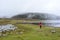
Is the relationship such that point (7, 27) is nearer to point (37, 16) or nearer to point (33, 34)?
point (33, 34)

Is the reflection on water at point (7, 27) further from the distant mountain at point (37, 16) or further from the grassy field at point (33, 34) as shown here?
the distant mountain at point (37, 16)

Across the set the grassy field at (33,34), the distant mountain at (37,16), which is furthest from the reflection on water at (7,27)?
the distant mountain at (37,16)

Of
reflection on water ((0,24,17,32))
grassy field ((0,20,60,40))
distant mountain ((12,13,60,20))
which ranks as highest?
distant mountain ((12,13,60,20))

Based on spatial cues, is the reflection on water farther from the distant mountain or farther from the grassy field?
the distant mountain

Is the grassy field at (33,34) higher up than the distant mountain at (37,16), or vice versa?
the distant mountain at (37,16)

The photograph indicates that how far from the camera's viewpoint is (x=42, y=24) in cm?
315

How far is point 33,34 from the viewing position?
279 cm

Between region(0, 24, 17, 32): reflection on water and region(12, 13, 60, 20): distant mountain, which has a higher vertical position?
region(12, 13, 60, 20): distant mountain

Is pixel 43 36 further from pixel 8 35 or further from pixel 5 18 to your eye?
pixel 5 18

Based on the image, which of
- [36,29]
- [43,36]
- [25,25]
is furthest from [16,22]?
[43,36]

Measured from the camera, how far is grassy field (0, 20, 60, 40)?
2.64 meters

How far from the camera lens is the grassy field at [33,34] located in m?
2.64

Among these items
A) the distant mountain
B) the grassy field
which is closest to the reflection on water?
the grassy field

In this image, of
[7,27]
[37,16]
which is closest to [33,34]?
[7,27]
